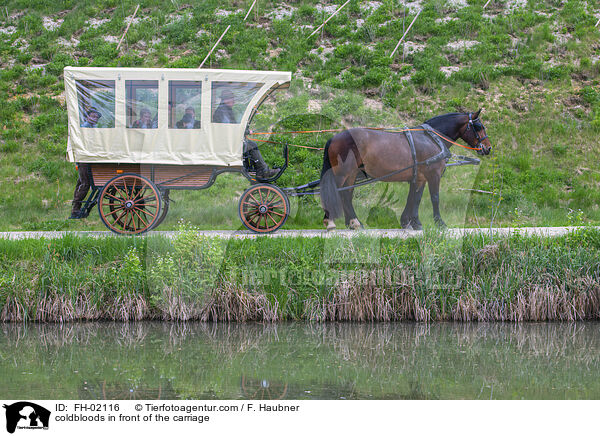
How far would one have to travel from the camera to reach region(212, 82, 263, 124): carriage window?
10258 millimetres

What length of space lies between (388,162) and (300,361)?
5.04 meters

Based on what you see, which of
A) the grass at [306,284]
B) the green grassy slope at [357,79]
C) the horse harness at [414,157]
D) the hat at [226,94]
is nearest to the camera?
the grass at [306,284]

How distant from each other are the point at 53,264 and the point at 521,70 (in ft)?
46.5

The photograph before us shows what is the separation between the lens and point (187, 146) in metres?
10.4

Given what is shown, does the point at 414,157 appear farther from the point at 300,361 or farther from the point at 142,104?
the point at 300,361

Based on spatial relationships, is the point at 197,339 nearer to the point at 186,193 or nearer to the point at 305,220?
the point at 305,220

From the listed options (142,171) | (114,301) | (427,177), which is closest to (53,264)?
(114,301)

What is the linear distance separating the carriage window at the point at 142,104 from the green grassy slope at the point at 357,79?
2.30 m

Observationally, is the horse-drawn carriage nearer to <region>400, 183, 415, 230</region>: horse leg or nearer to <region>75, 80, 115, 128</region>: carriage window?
<region>75, 80, 115, 128</region>: carriage window

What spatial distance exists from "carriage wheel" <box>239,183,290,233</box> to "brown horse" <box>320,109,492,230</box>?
753mm

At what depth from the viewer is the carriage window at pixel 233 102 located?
10.3 metres

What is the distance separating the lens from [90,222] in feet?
44.1
